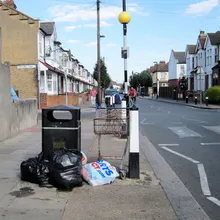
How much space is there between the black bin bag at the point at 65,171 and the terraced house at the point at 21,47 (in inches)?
923

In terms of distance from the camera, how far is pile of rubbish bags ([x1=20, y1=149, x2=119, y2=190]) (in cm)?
548

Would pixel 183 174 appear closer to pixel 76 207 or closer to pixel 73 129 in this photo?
pixel 73 129

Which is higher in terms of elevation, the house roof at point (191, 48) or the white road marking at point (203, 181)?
the house roof at point (191, 48)

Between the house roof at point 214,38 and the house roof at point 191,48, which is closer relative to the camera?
the house roof at point 214,38

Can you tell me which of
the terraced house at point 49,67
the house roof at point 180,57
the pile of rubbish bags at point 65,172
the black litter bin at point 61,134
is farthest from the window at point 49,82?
the house roof at point 180,57

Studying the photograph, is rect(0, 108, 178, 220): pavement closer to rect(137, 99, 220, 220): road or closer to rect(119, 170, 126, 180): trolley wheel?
rect(119, 170, 126, 180): trolley wheel

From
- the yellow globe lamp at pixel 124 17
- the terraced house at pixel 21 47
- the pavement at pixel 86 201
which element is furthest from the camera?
the terraced house at pixel 21 47

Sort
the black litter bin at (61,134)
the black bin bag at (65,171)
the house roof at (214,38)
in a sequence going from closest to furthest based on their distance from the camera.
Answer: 1. the black bin bag at (65,171)
2. the black litter bin at (61,134)
3. the house roof at (214,38)

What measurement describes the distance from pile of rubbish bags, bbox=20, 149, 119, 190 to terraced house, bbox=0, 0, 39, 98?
2316 centimetres

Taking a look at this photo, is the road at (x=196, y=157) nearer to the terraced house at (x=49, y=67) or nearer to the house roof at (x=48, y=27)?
the terraced house at (x=49, y=67)

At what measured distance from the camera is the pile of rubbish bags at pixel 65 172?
5.48 metres

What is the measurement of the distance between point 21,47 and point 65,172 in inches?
988

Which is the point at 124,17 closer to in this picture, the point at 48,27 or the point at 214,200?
the point at 214,200

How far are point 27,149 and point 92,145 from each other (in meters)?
1.84
